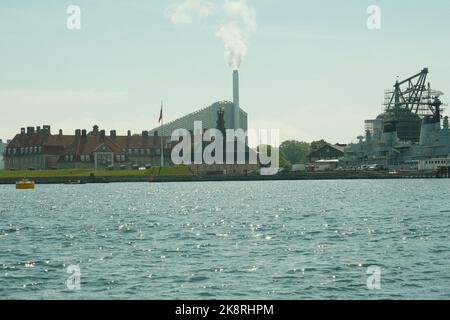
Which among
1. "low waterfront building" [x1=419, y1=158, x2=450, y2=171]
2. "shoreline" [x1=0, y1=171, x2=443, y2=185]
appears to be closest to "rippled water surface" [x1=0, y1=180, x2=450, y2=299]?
"shoreline" [x1=0, y1=171, x2=443, y2=185]

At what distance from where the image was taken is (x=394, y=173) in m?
192

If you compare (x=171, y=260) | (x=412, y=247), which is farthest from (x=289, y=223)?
(x=171, y=260)

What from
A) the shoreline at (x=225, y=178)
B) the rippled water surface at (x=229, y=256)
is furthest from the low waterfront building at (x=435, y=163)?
the rippled water surface at (x=229, y=256)

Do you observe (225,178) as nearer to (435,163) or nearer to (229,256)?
(435,163)

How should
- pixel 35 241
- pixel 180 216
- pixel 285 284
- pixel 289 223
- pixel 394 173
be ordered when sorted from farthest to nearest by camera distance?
pixel 394 173 < pixel 180 216 < pixel 289 223 < pixel 35 241 < pixel 285 284

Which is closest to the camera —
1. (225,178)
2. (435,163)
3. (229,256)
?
(229,256)

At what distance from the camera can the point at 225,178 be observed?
192000mm

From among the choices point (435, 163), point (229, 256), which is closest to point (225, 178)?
point (435, 163)

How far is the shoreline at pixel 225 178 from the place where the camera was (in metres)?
185

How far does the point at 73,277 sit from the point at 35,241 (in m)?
15.3

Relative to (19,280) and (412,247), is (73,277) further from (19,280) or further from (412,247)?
(412,247)

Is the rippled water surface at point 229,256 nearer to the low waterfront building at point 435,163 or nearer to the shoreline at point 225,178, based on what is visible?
the shoreline at point 225,178
